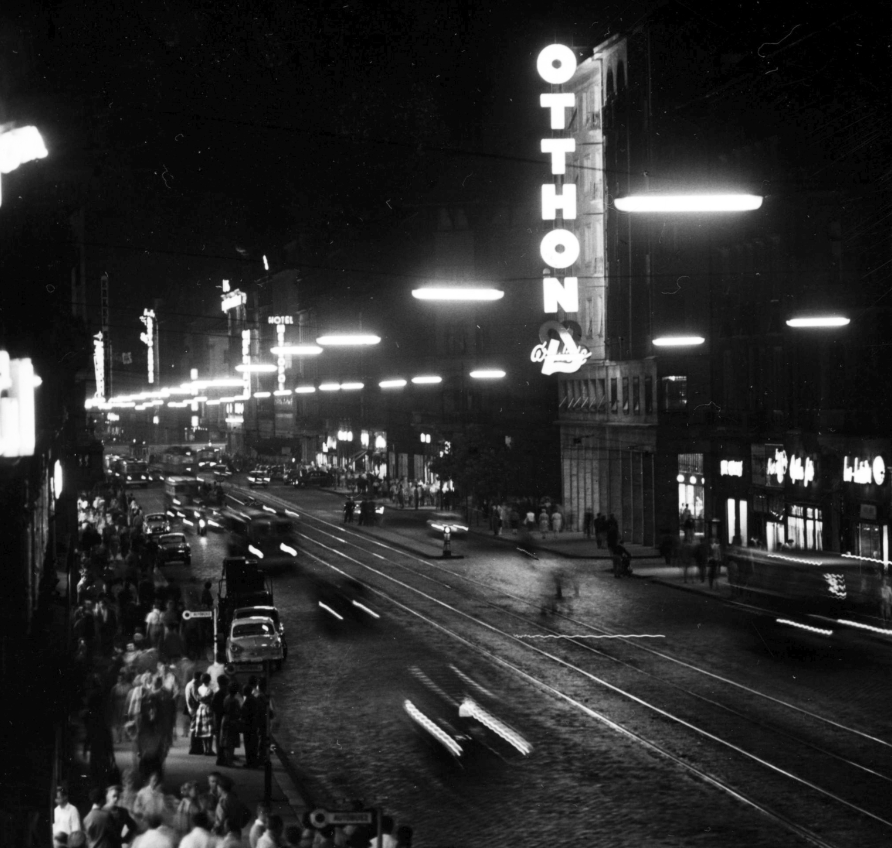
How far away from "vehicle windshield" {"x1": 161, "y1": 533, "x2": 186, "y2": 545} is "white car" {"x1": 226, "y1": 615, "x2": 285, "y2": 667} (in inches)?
862

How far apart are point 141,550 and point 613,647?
65.9ft

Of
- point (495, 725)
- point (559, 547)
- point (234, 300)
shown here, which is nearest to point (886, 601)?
point (495, 725)

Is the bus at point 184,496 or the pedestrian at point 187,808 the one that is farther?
the bus at point 184,496

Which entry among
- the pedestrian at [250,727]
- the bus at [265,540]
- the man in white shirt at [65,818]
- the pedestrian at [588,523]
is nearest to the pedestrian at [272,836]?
the man in white shirt at [65,818]

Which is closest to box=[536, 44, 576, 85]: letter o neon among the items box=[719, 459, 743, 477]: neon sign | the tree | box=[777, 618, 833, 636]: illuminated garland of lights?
box=[719, 459, 743, 477]: neon sign

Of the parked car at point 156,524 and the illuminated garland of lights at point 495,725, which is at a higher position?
the parked car at point 156,524

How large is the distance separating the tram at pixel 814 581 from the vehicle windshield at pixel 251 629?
43.2ft

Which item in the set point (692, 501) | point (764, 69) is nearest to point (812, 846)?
point (764, 69)

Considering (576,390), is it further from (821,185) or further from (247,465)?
(247,465)

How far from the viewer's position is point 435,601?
129ft

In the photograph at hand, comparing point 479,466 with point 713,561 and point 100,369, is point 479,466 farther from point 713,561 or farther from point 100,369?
point 100,369

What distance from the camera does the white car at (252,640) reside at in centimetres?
2862

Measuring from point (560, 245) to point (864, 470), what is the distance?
56.0 feet

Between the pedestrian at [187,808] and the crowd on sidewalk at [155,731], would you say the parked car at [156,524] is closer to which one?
the crowd on sidewalk at [155,731]
